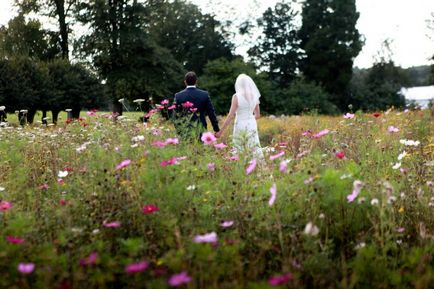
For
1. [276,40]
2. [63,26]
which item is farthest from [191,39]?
[63,26]

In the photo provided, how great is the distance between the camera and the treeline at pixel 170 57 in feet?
86.3

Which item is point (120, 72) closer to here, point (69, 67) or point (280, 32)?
point (69, 67)

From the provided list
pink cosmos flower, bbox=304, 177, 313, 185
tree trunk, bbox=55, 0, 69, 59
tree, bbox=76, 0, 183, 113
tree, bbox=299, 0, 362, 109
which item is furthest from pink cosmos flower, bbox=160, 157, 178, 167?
tree, bbox=299, 0, 362, 109

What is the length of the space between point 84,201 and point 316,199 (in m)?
1.59

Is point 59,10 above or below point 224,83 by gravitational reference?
above

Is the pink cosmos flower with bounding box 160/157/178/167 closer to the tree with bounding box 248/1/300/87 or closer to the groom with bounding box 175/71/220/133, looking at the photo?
the groom with bounding box 175/71/220/133

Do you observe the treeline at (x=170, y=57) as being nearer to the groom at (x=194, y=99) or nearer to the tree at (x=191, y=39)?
the tree at (x=191, y=39)

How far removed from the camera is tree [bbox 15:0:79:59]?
29.0 metres

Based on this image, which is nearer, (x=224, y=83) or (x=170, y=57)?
(x=170, y=57)

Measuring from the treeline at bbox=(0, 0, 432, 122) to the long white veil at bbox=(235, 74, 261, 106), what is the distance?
17800mm

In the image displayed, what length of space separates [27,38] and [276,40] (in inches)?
870

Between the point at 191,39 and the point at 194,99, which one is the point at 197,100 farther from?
the point at 191,39

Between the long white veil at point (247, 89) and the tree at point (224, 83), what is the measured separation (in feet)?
83.3

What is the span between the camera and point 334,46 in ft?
126
